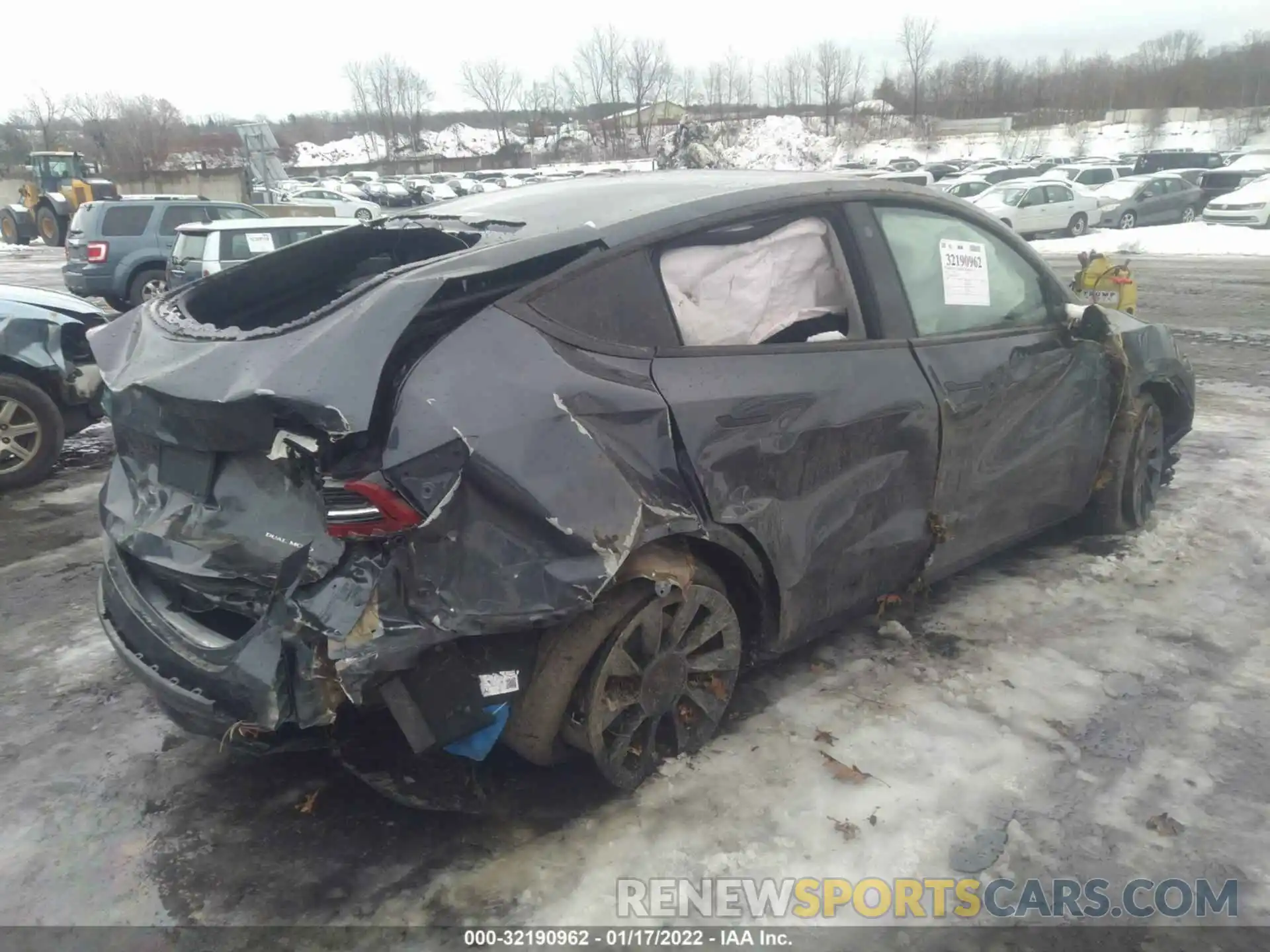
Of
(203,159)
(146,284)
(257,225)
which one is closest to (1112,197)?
(257,225)

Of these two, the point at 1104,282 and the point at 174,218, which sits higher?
the point at 174,218

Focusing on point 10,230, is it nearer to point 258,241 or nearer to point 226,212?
point 226,212

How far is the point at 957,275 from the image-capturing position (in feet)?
12.1

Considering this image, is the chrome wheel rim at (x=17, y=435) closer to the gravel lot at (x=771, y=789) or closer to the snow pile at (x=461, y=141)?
the gravel lot at (x=771, y=789)

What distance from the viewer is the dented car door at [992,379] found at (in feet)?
11.4

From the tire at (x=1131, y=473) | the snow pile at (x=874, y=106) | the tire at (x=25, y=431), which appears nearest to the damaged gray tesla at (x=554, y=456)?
the tire at (x=1131, y=473)

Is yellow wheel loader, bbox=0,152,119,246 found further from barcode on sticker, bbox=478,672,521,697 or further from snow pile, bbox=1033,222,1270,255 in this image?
barcode on sticker, bbox=478,672,521,697

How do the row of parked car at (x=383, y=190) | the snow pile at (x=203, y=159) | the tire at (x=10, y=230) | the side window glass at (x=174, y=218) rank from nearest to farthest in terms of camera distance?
1. the side window glass at (x=174, y=218)
2. the row of parked car at (x=383, y=190)
3. the tire at (x=10, y=230)
4. the snow pile at (x=203, y=159)

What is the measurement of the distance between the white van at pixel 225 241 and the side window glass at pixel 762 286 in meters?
10.3

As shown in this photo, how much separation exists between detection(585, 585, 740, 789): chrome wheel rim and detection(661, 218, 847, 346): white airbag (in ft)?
2.75

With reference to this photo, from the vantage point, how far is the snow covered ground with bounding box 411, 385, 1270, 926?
8.43 ft

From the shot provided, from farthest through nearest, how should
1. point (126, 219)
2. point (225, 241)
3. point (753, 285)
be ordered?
point (126, 219), point (225, 241), point (753, 285)

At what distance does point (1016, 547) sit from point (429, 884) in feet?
11.1

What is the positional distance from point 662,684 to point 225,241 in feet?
37.4
